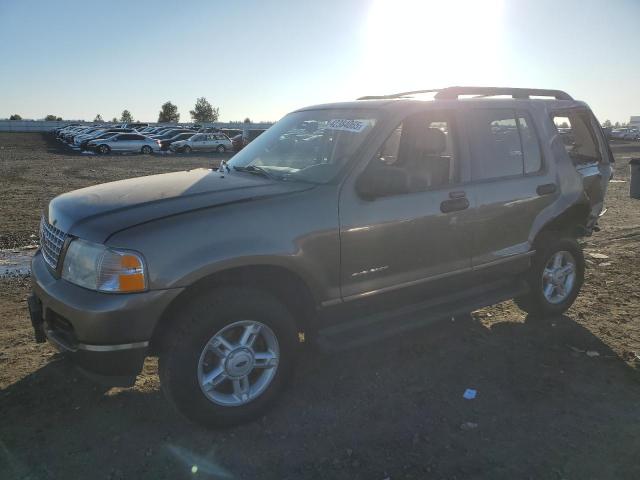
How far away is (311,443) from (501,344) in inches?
86.0

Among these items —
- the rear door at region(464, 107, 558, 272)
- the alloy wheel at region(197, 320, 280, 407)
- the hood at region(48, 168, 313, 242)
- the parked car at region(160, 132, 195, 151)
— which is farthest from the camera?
the parked car at region(160, 132, 195, 151)

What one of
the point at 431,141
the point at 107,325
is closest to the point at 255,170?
the point at 431,141

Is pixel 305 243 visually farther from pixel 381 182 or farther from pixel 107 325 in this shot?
pixel 107 325

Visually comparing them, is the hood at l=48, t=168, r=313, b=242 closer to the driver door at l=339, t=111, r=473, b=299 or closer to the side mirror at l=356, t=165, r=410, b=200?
the side mirror at l=356, t=165, r=410, b=200

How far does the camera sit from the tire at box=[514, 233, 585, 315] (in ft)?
16.0

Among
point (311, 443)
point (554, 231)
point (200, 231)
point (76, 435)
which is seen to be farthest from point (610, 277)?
point (76, 435)

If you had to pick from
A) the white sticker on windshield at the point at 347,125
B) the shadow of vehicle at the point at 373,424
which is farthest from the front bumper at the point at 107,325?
the white sticker on windshield at the point at 347,125

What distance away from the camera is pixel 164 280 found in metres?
2.86

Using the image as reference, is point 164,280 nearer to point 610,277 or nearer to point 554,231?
point 554,231

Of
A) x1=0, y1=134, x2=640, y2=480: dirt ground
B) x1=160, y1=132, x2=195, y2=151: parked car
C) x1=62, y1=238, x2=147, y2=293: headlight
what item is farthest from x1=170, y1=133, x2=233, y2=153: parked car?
x1=62, y1=238, x2=147, y2=293: headlight

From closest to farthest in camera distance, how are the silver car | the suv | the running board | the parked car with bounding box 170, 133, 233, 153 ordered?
the suv < the running board < the silver car < the parked car with bounding box 170, 133, 233, 153

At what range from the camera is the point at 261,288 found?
3.35 m

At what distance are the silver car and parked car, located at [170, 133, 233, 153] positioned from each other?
1493mm

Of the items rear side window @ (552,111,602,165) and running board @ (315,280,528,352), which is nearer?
running board @ (315,280,528,352)
